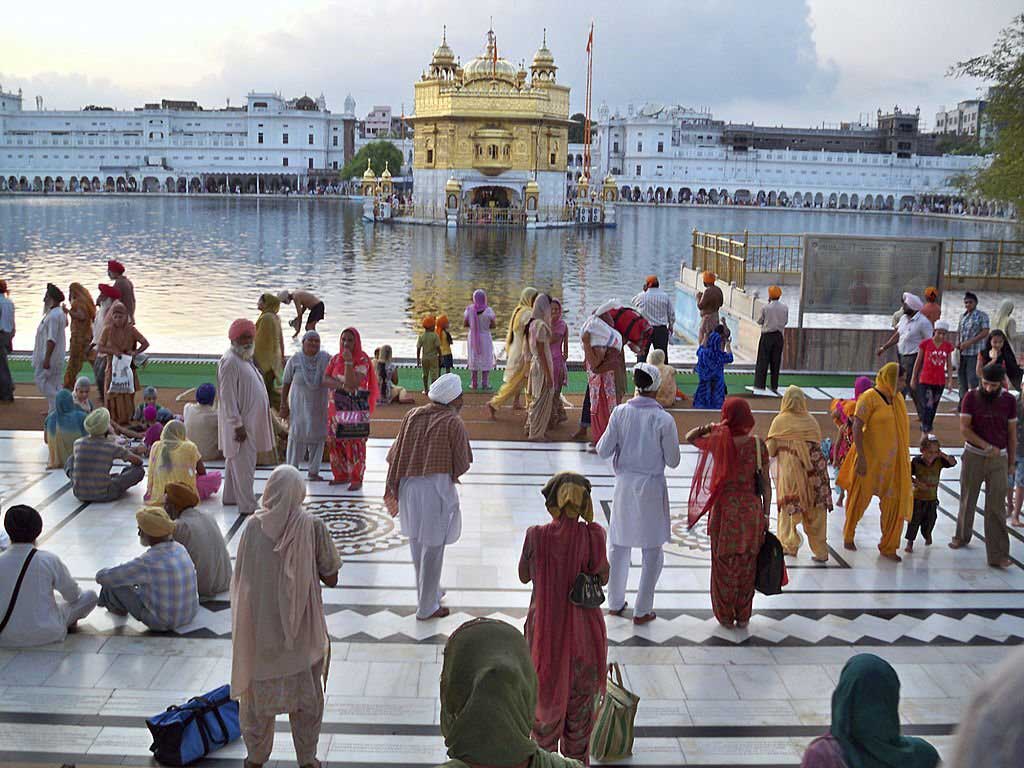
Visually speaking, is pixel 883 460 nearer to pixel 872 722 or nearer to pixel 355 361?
pixel 355 361

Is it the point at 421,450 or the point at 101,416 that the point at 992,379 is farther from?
the point at 101,416

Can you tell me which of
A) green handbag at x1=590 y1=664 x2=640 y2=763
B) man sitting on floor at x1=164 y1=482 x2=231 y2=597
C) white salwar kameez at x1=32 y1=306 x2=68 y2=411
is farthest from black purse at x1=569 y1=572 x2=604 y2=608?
white salwar kameez at x1=32 y1=306 x2=68 y2=411

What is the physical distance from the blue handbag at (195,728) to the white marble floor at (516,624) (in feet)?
0.24

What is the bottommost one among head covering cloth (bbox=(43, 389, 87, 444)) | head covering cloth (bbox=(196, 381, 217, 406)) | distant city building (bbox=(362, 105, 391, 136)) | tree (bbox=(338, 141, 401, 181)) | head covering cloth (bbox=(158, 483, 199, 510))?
head covering cloth (bbox=(43, 389, 87, 444))

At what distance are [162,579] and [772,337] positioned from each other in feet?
22.8

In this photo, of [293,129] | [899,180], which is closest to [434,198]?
[293,129]

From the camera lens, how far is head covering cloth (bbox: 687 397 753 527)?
16.5ft

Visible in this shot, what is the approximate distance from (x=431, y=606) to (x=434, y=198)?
53.2m

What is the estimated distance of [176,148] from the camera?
85.6 metres

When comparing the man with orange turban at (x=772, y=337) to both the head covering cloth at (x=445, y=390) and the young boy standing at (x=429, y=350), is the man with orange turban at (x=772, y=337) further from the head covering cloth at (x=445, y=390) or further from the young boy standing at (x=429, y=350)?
the head covering cloth at (x=445, y=390)

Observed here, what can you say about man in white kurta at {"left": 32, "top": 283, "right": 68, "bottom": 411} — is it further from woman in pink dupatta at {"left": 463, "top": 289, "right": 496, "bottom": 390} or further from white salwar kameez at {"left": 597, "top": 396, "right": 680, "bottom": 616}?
white salwar kameez at {"left": 597, "top": 396, "right": 680, "bottom": 616}

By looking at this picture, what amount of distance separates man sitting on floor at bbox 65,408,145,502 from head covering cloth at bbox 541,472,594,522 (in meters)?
3.92

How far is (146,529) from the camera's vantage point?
195 inches

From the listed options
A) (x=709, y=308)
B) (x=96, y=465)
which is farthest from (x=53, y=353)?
(x=709, y=308)
